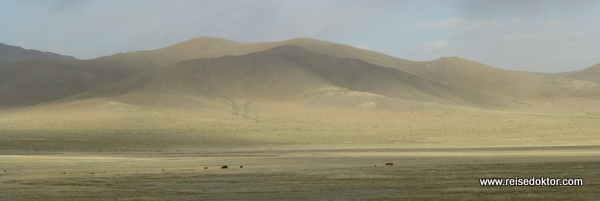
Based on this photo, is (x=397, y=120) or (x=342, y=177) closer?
(x=342, y=177)

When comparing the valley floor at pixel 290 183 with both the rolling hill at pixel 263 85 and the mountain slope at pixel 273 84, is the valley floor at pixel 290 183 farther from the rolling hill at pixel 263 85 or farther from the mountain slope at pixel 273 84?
the mountain slope at pixel 273 84

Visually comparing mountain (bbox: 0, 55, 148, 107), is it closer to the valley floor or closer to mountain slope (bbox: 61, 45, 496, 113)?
mountain slope (bbox: 61, 45, 496, 113)

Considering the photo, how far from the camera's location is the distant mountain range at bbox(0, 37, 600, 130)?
399ft

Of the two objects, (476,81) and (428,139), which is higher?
(476,81)

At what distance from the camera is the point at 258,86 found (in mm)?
141625

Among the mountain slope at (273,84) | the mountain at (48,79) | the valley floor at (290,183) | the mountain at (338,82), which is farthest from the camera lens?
the mountain at (48,79)

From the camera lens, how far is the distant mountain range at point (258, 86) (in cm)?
12169

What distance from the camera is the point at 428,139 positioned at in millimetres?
78625

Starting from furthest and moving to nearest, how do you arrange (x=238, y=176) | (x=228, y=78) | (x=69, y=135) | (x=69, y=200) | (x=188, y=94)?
(x=228, y=78), (x=188, y=94), (x=69, y=135), (x=238, y=176), (x=69, y=200)

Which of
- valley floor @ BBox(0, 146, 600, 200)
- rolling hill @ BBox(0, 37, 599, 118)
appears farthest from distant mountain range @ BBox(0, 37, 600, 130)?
valley floor @ BBox(0, 146, 600, 200)

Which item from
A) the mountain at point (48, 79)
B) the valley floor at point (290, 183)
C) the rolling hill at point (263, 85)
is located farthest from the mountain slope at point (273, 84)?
the valley floor at point (290, 183)

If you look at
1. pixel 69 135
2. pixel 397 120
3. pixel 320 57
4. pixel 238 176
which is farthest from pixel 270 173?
pixel 320 57

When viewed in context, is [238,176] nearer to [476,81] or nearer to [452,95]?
[452,95]

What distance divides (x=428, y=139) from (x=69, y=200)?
6112 centimetres
